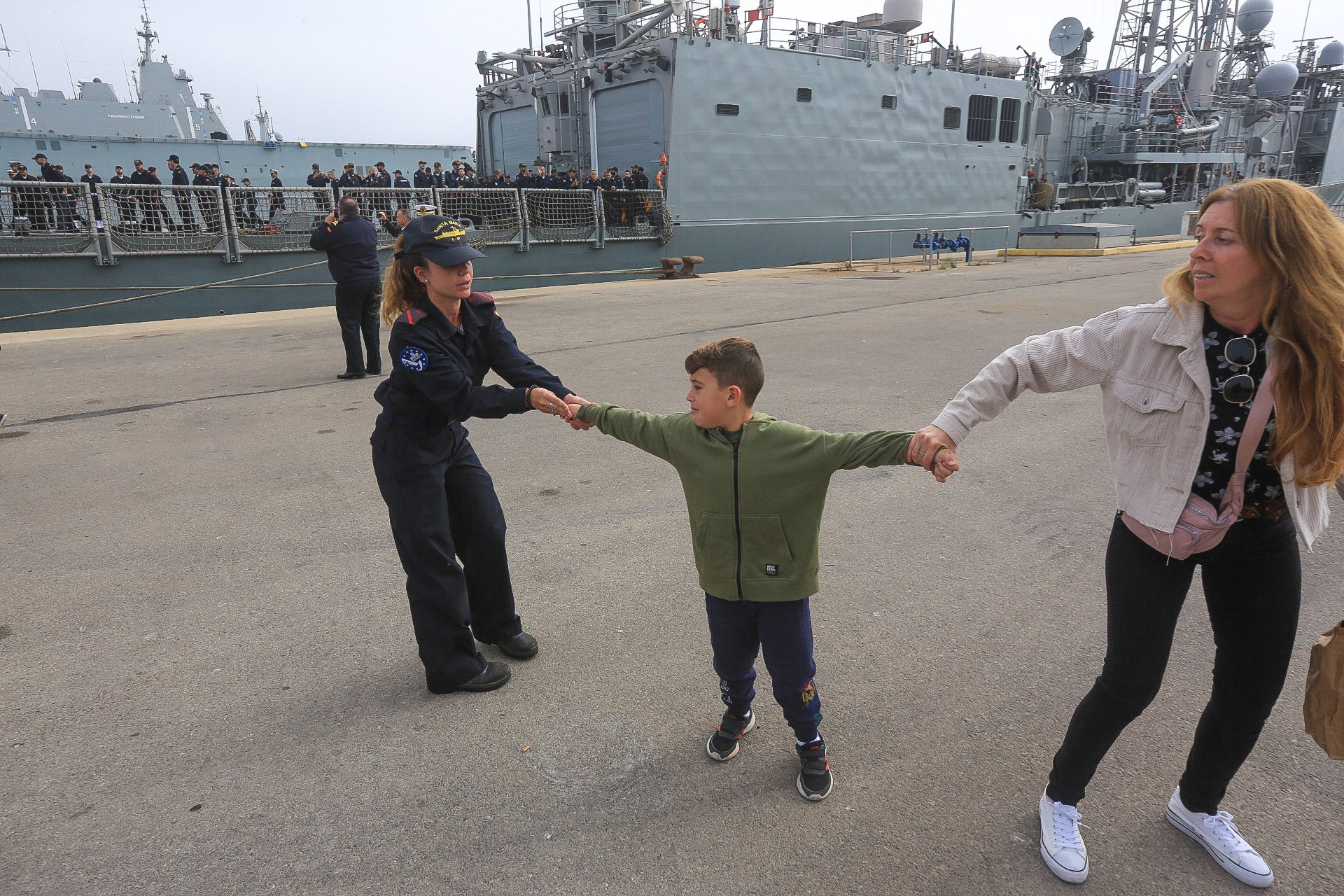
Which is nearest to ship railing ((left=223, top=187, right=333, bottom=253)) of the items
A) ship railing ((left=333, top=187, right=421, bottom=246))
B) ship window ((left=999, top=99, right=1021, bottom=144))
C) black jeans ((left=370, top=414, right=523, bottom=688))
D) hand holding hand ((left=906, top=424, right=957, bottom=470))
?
ship railing ((left=333, top=187, right=421, bottom=246))

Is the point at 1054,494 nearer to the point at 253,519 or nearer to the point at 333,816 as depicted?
the point at 333,816

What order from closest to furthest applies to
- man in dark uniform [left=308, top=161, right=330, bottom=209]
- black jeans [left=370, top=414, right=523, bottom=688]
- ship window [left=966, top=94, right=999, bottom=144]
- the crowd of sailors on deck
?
1. black jeans [left=370, top=414, right=523, bottom=688]
2. the crowd of sailors on deck
3. man in dark uniform [left=308, top=161, right=330, bottom=209]
4. ship window [left=966, top=94, right=999, bottom=144]

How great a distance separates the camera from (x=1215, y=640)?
2104 mm

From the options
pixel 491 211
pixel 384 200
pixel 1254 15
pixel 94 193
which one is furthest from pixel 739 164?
pixel 1254 15

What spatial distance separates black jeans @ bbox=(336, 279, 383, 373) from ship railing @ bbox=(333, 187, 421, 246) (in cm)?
782

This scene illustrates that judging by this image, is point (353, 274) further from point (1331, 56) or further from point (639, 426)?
point (1331, 56)

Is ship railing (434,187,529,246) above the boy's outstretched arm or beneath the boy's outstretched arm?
above

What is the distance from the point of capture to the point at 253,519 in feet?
15.9

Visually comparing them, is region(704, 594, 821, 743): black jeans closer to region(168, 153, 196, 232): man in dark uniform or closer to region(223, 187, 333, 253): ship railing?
region(223, 187, 333, 253): ship railing

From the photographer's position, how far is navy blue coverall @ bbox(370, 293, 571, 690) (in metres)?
2.84

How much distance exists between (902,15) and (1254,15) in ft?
72.8

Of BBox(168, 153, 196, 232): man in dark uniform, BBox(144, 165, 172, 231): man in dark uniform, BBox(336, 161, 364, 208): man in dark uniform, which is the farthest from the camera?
BBox(336, 161, 364, 208): man in dark uniform

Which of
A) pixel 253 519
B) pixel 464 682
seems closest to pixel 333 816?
pixel 464 682

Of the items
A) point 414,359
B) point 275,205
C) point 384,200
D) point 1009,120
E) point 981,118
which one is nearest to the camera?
point 414,359
